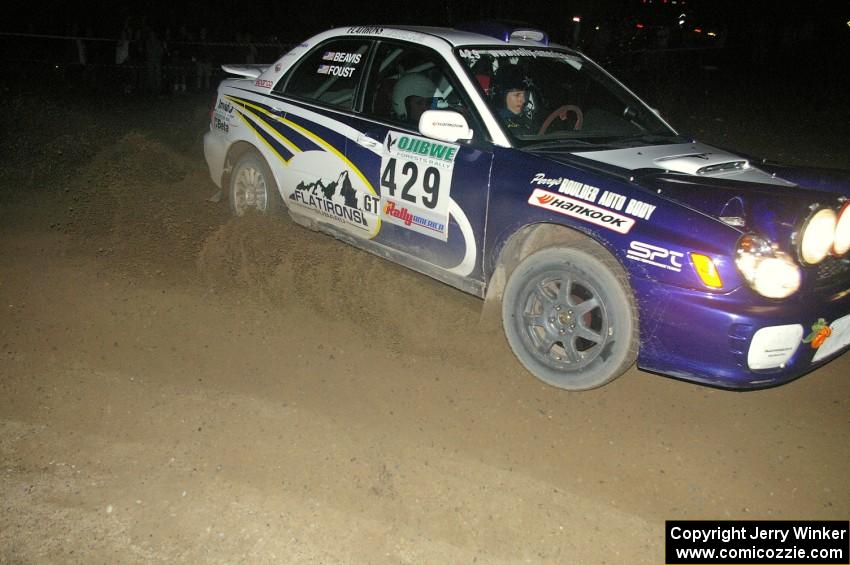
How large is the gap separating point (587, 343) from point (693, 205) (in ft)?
3.34

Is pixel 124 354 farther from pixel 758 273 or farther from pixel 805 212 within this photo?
pixel 805 212

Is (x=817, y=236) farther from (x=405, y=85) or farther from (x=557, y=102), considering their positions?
(x=405, y=85)

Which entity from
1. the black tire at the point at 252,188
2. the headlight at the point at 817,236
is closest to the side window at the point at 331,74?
the black tire at the point at 252,188

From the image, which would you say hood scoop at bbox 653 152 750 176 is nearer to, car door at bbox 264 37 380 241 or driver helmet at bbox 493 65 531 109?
driver helmet at bbox 493 65 531 109

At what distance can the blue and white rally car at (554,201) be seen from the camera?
11.1 feet

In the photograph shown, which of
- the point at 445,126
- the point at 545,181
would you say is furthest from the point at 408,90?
the point at 545,181

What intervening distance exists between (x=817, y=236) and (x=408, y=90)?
8.44 feet

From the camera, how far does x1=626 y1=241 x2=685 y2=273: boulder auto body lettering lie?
11.2 feet

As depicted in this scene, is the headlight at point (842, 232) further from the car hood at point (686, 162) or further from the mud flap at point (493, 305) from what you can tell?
the mud flap at point (493, 305)

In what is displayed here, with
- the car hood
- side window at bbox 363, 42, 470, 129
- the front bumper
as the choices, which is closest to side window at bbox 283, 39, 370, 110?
side window at bbox 363, 42, 470, 129

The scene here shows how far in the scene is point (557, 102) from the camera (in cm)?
482

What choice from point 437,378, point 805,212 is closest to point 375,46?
point 437,378

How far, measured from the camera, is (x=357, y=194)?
484 centimetres

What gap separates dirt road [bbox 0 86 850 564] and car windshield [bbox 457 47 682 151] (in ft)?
4.22
